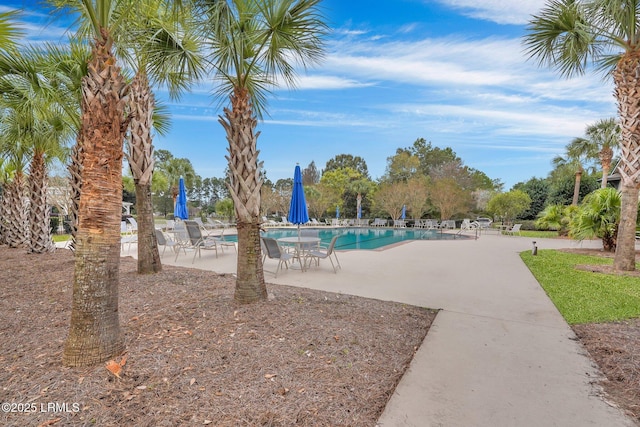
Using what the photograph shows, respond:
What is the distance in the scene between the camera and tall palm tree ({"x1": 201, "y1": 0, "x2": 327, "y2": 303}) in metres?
3.64

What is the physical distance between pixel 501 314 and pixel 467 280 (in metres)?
2.18

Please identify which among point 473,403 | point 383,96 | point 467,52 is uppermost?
point 383,96

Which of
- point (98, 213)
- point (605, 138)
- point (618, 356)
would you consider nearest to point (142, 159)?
point (98, 213)

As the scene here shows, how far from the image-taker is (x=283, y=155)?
104ft

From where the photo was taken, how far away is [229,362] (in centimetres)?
269

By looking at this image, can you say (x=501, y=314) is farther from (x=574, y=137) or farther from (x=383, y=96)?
(x=574, y=137)

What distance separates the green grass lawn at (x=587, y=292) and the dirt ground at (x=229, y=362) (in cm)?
40

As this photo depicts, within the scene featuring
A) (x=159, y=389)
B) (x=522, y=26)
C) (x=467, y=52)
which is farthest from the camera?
(x=467, y=52)

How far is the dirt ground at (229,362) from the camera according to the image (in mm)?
2061

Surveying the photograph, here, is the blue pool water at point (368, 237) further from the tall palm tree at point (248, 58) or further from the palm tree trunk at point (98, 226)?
the palm tree trunk at point (98, 226)

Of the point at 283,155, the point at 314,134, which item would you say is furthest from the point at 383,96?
the point at 283,155

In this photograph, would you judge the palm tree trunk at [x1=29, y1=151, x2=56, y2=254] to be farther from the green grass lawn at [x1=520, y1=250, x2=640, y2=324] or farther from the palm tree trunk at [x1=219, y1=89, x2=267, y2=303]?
the green grass lawn at [x1=520, y1=250, x2=640, y2=324]

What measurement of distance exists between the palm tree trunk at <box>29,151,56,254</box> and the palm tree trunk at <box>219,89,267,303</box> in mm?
8452

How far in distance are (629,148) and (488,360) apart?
7.45m
